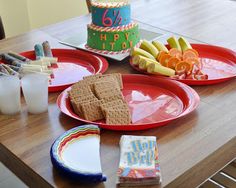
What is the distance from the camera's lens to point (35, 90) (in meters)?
1.19

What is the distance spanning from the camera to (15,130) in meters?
1.15

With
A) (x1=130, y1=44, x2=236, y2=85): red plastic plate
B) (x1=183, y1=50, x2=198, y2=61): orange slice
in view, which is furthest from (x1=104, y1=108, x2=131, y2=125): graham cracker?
(x1=183, y1=50, x2=198, y2=61): orange slice

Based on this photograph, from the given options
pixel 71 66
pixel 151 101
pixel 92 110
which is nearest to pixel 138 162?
pixel 92 110

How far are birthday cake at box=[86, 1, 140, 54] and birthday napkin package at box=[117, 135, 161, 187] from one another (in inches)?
22.1

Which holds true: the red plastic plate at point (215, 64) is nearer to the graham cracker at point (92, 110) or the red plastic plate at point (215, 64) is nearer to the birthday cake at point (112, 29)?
the birthday cake at point (112, 29)

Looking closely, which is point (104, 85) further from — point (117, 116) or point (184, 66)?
point (184, 66)

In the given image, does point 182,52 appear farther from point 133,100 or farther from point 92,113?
point 92,113

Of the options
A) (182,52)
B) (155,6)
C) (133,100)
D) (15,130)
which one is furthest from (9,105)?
(155,6)

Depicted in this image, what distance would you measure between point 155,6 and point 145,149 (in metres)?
1.31

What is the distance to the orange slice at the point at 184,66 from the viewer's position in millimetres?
1410

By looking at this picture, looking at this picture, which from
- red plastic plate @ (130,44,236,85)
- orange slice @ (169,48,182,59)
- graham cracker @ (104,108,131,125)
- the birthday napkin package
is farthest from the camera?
orange slice @ (169,48,182,59)

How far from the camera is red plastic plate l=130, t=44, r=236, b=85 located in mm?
1360

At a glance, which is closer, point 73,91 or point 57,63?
point 73,91

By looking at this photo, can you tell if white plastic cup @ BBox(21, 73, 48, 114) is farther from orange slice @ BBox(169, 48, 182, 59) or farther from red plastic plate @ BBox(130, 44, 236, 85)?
orange slice @ BBox(169, 48, 182, 59)
